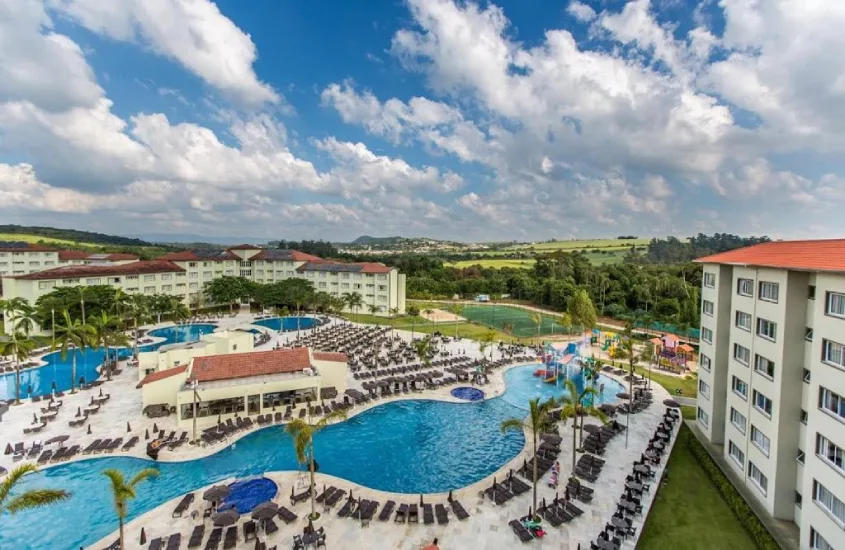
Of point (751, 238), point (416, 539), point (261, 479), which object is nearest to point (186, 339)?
point (261, 479)

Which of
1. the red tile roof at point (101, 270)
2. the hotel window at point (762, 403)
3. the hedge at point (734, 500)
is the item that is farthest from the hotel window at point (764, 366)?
the red tile roof at point (101, 270)

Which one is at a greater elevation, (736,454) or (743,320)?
(743,320)

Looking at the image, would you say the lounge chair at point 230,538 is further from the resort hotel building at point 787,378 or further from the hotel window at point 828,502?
the hotel window at point 828,502

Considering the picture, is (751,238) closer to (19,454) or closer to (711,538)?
(711,538)

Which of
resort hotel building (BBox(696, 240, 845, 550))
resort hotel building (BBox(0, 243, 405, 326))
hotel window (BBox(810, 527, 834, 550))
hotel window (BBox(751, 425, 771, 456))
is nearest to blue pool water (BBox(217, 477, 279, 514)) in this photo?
hotel window (BBox(810, 527, 834, 550))

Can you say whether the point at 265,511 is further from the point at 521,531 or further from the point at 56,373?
the point at 56,373

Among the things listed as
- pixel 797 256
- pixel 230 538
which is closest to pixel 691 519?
pixel 797 256

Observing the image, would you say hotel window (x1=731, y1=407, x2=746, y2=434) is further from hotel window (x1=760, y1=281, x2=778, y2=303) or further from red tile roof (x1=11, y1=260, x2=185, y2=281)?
red tile roof (x1=11, y1=260, x2=185, y2=281)
